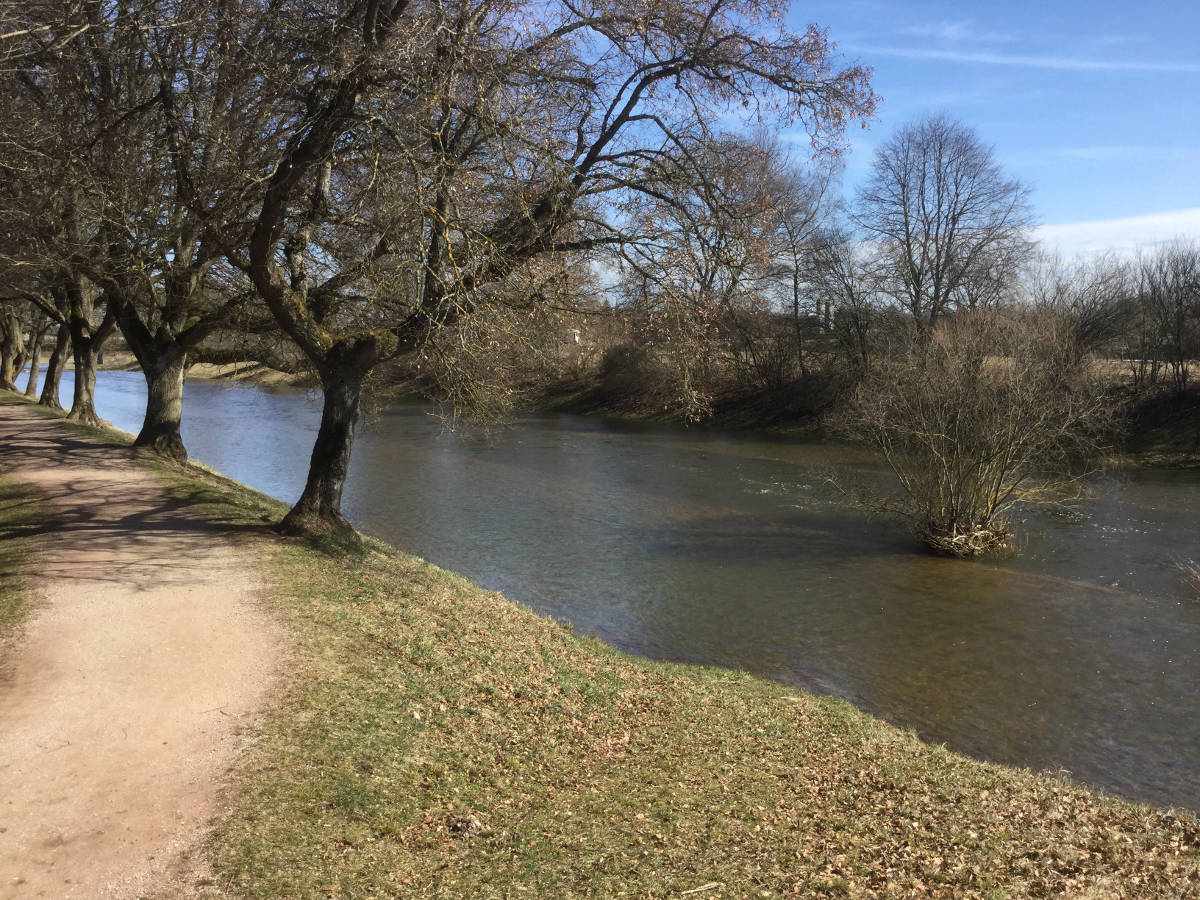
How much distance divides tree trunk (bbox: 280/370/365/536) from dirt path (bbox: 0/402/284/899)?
855 millimetres

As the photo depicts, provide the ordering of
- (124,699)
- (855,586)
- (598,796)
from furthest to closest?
(855,586) → (124,699) → (598,796)

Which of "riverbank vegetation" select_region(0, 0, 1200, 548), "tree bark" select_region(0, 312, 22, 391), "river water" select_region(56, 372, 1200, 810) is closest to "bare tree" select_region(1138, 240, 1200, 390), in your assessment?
"river water" select_region(56, 372, 1200, 810)

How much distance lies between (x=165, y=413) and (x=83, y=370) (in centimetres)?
773

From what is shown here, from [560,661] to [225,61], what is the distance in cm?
716

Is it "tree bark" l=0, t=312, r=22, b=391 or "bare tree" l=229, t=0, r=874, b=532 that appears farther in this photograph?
"tree bark" l=0, t=312, r=22, b=391

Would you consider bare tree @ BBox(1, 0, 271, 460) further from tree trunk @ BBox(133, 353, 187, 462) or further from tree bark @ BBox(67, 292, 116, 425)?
tree bark @ BBox(67, 292, 116, 425)

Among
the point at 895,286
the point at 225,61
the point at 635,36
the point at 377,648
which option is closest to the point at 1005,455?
the point at 635,36

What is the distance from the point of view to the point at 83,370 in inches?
958

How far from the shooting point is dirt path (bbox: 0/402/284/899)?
15.5 feet

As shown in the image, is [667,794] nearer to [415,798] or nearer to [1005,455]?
[415,798]

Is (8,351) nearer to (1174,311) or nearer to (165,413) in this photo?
(165,413)

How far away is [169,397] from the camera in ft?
60.0

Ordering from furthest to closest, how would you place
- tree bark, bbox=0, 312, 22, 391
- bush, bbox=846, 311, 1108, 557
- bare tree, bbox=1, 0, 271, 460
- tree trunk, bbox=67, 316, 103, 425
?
tree bark, bbox=0, 312, 22, 391 → tree trunk, bbox=67, 316, 103, 425 → bush, bbox=846, 311, 1108, 557 → bare tree, bbox=1, 0, 271, 460

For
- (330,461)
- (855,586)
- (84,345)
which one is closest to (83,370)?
(84,345)
